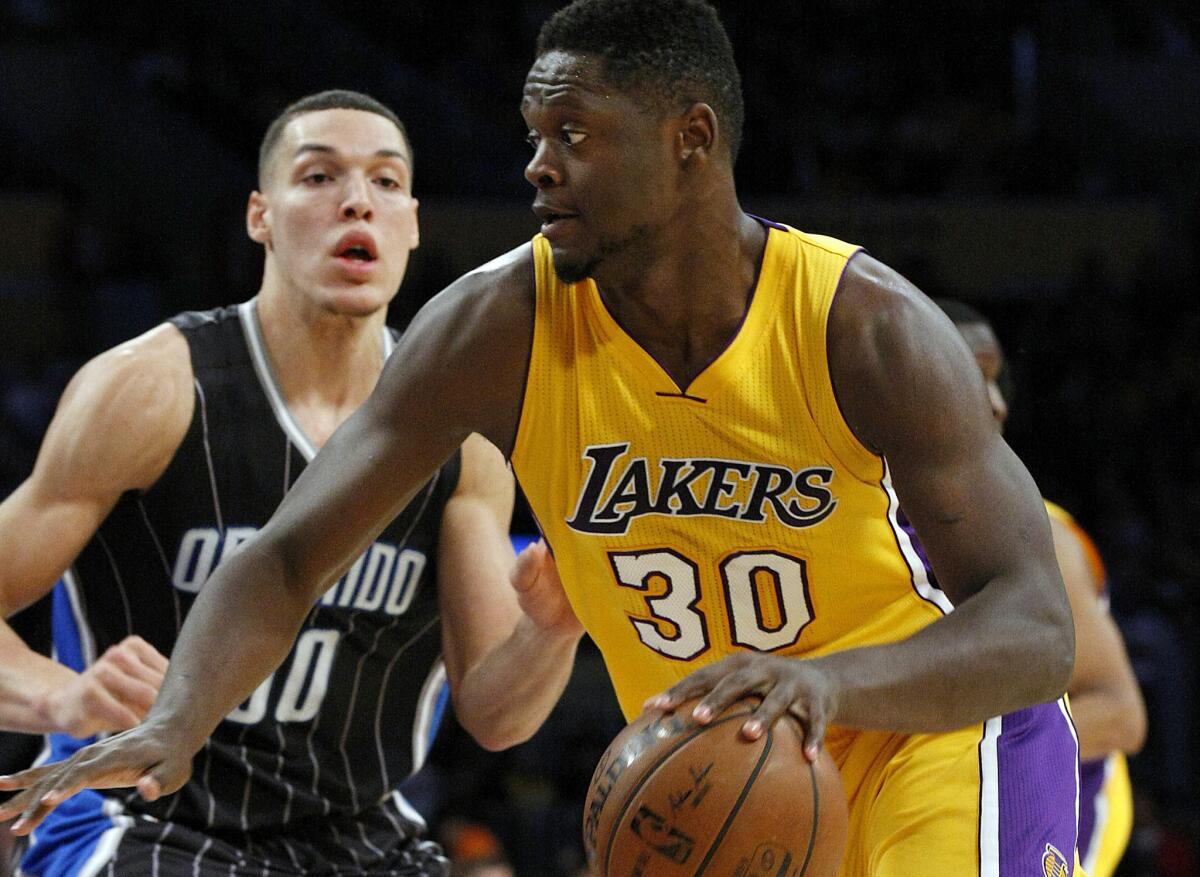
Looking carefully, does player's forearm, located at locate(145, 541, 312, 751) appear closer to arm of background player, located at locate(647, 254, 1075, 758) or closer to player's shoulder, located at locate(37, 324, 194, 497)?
arm of background player, located at locate(647, 254, 1075, 758)

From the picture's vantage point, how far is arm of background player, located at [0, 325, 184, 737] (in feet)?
11.5

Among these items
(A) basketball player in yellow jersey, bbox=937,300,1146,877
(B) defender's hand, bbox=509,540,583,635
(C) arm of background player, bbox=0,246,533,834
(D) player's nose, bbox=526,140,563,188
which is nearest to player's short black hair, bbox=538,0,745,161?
(D) player's nose, bbox=526,140,563,188

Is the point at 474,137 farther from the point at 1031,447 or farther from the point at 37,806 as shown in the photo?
the point at 37,806

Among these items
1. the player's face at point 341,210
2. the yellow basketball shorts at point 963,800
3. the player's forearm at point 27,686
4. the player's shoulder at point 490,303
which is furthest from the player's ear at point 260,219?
the yellow basketball shorts at point 963,800

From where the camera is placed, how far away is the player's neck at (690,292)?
9.46 ft

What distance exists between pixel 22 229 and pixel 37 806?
10.1m

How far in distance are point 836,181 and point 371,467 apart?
32.4ft

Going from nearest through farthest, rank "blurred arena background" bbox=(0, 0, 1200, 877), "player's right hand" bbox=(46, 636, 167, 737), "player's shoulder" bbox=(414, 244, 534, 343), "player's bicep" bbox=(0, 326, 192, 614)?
1. "player's shoulder" bbox=(414, 244, 534, 343)
2. "player's right hand" bbox=(46, 636, 167, 737)
3. "player's bicep" bbox=(0, 326, 192, 614)
4. "blurred arena background" bbox=(0, 0, 1200, 877)

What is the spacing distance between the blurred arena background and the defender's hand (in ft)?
17.5

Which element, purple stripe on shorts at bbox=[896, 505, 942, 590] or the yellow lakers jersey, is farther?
purple stripe on shorts at bbox=[896, 505, 942, 590]

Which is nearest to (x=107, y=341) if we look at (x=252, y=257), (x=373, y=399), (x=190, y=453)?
(x=252, y=257)

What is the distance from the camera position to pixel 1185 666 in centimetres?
913

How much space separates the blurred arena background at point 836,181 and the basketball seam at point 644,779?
6.41 metres

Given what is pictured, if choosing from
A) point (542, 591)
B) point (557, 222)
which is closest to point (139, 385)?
point (542, 591)
